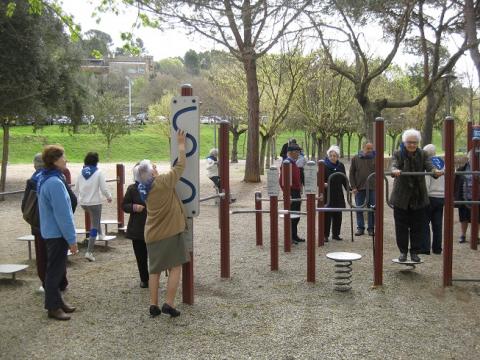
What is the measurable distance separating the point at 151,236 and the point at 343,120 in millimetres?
32517

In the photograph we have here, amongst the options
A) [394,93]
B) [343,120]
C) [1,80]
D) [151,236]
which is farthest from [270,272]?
[394,93]

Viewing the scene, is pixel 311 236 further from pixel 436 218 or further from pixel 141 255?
pixel 436 218

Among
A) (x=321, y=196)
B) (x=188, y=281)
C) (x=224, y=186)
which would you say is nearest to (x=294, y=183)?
(x=321, y=196)

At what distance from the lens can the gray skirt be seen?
511 centimetres

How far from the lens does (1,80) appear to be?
666 inches

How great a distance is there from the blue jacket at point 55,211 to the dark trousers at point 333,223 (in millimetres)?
5385

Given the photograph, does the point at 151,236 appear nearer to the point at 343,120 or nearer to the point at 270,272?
the point at 270,272

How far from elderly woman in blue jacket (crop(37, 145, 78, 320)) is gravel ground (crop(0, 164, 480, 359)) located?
32cm

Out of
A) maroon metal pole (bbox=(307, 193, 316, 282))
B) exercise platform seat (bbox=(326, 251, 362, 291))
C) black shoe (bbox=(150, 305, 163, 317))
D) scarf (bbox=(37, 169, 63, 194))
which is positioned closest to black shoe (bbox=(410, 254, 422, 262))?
exercise platform seat (bbox=(326, 251, 362, 291))

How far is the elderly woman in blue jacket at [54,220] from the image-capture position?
500cm

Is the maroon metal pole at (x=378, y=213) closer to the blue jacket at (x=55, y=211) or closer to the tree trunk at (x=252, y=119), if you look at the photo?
the blue jacket at (x=55, y=211)

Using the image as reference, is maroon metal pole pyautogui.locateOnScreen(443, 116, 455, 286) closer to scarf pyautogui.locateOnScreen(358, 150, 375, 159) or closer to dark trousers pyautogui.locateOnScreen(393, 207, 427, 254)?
dark trousers pyautogui.locateOnScreen(393, 207, 427, 254)

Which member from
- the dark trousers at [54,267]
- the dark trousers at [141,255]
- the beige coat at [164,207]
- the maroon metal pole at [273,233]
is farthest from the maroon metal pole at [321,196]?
the dark trousers at [54,267]

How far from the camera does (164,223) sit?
5.06 metres
